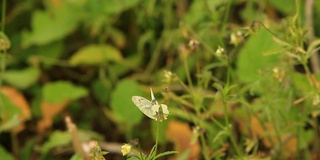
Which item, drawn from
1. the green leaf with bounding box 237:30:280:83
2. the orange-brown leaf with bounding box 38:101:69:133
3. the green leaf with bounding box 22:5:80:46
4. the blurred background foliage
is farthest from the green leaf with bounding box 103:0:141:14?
the green leaf with bounding box 237:30:280:83

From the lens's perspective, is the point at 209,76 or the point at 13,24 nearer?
the point at 209,76

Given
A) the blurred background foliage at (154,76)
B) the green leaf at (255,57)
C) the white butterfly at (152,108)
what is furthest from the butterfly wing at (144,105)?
the green leaf at (255,57)

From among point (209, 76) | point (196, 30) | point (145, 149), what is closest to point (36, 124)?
point (145, 149)

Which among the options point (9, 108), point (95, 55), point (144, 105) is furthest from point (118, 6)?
point (144, 105)

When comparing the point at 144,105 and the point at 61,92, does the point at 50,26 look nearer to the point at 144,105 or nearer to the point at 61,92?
the point at 61,92

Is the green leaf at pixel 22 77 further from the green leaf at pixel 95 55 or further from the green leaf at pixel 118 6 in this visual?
the green leaf at pixel 118 6

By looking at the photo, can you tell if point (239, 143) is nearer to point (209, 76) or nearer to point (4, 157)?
point (209, 76)

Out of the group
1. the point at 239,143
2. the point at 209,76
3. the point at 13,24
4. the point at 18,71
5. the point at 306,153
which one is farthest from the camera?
the point at 13,24

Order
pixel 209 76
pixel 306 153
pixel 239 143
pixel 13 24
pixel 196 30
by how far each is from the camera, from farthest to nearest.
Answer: pixel 13 24 → pixel 196 30 → pixel 239 143 → pixel 306 153 → pixel 209 76
